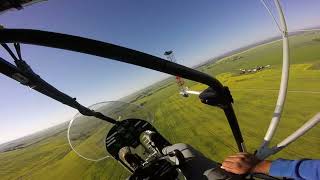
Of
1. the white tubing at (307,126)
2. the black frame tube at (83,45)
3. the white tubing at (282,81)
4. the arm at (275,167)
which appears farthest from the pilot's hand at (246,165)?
the black frame tube at (83,45)

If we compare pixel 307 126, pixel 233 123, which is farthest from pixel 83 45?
pixel 233 123

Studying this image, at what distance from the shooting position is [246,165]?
2.46 m

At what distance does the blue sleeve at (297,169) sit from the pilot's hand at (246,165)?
66 millimetres

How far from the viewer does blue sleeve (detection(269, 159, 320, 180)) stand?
2100mm

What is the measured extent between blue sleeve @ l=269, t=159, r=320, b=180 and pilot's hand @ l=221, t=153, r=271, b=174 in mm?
66

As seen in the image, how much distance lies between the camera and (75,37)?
161 centimetres

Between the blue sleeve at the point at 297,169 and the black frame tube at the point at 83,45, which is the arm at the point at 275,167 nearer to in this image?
the blue sleeve at the point at 297,169

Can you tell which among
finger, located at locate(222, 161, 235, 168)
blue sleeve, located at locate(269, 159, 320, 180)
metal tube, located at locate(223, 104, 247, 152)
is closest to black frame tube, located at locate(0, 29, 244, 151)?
metal tube, located at locate(223, 104, 247, 152)

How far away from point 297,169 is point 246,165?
40 centimetres

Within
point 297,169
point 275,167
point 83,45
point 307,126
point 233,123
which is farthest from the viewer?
point 233,123

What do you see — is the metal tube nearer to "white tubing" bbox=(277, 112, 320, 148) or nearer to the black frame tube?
"white tubing" bbox=(277, 112, 320, 148)

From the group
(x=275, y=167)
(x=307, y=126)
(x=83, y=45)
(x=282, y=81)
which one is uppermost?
(x=83, y=45)

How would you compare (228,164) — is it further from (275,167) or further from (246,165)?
(275,167)

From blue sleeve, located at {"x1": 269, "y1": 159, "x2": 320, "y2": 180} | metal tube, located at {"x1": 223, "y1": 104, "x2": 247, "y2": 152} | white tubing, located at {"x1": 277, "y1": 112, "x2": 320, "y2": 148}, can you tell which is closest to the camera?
white tubing, located at {"x1": 277, "y1": 112, "x2": 320, "y2": 148}
